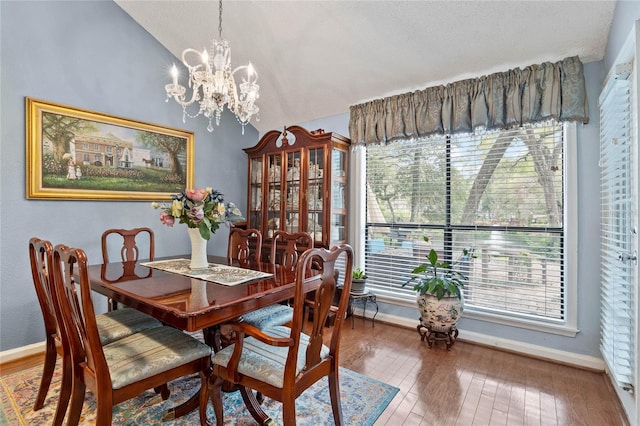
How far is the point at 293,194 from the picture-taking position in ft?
11.7

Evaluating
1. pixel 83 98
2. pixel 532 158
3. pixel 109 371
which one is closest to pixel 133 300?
pixel 109 371

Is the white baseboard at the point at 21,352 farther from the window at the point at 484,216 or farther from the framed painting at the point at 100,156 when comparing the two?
the window at the point at 484,216

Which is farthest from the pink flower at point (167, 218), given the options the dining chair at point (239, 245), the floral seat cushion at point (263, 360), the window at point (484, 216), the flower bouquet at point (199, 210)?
the window at point (484, 216)

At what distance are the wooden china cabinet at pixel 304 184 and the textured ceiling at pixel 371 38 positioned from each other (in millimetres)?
531

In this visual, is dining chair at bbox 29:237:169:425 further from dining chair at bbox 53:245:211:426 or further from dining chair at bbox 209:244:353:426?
dining chair at bbox 209:244:353:426

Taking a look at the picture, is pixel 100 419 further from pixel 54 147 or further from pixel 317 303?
pixel 54 147

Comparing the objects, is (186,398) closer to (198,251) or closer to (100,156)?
(198,251)

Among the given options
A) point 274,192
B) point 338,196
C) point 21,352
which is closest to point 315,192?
point 338,196

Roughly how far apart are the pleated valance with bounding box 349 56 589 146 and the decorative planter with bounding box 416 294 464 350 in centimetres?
149

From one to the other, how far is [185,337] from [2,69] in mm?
2612

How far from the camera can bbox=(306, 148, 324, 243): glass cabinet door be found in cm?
336

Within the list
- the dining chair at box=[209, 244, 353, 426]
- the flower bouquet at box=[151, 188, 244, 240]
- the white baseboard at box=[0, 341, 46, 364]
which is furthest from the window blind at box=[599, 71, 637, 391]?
the white baseboard at box=[0, 341, 46, 364]

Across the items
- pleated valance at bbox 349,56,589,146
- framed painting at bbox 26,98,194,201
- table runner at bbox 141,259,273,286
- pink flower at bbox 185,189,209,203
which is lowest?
table runner at bbox 141,259,273,286

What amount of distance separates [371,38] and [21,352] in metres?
3.88
